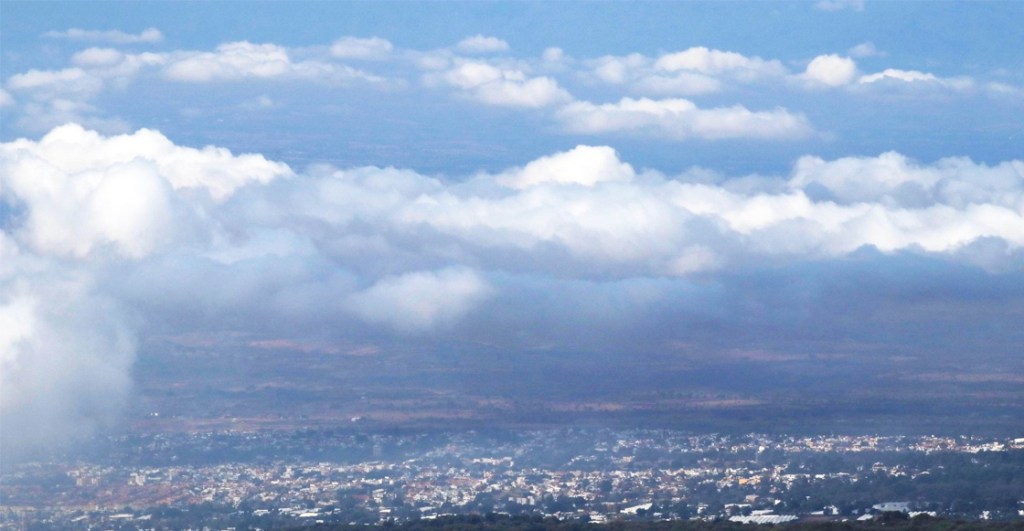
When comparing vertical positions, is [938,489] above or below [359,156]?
below

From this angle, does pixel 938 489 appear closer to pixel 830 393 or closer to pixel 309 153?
pixel 830 393

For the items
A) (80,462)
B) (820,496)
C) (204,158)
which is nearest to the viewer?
(820,496)

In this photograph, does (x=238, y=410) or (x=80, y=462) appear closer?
(x=80, y=462)

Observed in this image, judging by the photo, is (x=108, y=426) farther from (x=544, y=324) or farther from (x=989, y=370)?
(x=989, y=370)

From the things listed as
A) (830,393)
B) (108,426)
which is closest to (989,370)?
(830,393)

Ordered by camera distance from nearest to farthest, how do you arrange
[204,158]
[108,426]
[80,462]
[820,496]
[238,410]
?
[820,496]
[80,462]
[108,426]
[238,410]
[204,158]

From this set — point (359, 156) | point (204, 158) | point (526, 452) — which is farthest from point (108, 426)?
point (359, 156)

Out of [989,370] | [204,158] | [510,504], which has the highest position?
[204,158]

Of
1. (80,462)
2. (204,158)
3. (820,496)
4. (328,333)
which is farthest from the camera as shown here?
(204,158)

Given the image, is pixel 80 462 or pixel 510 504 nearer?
pixel 510 504
